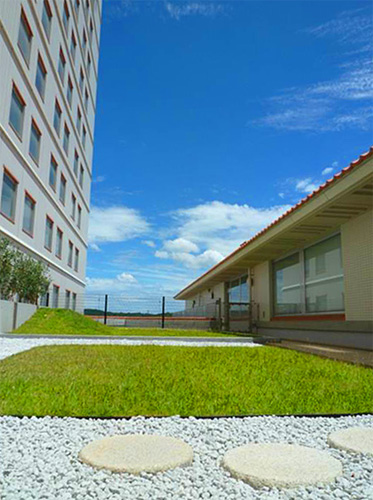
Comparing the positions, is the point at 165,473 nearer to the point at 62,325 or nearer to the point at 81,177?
the point at 62,325

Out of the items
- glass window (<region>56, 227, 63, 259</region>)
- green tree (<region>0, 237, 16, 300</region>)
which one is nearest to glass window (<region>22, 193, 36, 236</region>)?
green tree (<region>0, 237, 16, 300</region>)

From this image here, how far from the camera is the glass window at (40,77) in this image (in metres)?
16.2

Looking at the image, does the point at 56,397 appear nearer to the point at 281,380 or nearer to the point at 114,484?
the point at 114,484

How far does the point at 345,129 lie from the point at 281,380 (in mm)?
7020

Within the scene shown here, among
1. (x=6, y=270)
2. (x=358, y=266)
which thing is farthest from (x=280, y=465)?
(x=6, y=270)

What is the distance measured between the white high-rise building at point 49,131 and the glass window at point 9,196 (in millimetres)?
32

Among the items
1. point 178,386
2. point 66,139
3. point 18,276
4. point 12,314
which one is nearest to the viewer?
point 178,386

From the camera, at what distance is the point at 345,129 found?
9.80 metres

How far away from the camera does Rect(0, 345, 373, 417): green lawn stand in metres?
3.73

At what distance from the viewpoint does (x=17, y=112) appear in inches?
546

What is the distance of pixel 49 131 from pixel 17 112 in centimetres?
380

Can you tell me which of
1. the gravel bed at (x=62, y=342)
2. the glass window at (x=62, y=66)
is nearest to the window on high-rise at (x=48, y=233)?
the glass window at (x=62, y=66)

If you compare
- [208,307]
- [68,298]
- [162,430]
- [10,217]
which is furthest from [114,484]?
[208,307]

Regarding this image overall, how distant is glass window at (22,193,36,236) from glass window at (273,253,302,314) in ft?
30.2
